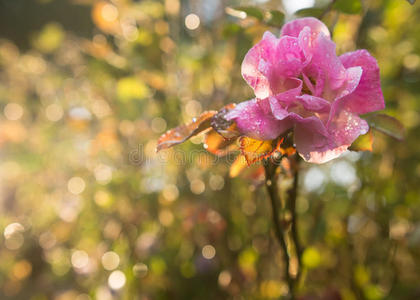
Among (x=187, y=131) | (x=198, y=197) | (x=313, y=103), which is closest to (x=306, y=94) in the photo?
(x=313, y=103)

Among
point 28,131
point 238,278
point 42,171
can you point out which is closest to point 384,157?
point 238,278

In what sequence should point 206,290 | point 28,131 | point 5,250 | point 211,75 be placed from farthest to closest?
point 28,131 < point 5,250 < point 211,75 < point 206,290

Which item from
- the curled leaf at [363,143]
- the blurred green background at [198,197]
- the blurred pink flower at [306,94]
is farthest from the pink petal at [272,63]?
the blurred green background at [198,197]

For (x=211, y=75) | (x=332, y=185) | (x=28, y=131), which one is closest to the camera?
(x=332, y=185)

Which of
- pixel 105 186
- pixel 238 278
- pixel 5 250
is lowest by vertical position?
pixel 5 250

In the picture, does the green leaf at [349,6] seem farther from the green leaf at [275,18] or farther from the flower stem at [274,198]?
the flower stem at [274,198]

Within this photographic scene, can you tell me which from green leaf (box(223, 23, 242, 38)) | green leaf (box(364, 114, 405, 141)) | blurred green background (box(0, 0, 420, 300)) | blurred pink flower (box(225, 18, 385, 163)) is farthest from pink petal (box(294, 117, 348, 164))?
blurred green background (box(0, 0, 420, 300))

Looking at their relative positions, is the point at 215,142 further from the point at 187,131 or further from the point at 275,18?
the point at 275,18

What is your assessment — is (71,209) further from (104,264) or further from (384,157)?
(384,157)
